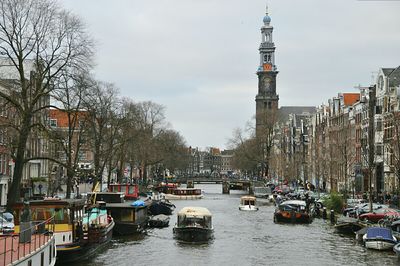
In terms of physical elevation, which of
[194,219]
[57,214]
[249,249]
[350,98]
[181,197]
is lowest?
[249,249]

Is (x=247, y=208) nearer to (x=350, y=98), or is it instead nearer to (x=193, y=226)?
(x=193, y=226)

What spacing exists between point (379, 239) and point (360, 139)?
198 feet

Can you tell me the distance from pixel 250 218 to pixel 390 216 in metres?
24.0

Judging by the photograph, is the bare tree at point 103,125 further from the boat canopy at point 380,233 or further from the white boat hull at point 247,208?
the boat canopy at point 380,233

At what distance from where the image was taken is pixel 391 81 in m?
90.9

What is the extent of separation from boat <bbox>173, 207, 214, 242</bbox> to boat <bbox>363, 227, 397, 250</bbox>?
42.5 feet

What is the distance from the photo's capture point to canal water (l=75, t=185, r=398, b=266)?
147ft

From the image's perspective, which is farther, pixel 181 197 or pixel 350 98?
pixel 181 197

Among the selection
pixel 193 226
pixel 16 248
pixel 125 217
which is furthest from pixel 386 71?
pixel 16 248

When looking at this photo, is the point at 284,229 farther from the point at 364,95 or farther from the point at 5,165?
the point at 364,95

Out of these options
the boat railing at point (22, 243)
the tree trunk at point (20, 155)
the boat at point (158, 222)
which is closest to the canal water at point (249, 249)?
the boat at point (158, 222)

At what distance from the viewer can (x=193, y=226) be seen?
55.2 meters

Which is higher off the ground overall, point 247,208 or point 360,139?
point 360,139

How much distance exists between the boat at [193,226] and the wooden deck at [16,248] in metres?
21.5
